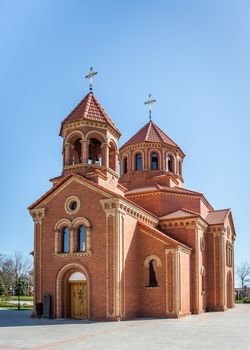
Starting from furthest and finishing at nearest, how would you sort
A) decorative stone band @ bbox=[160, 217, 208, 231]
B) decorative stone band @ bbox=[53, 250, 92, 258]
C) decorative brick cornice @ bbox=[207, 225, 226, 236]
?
decorative brick cornice @ bbox=[207, 225, 226, 236], decorative stone band @ bbox=[160, 217, 208, 231], decorative stone band @ bbox=[53, 250, 92, 258]

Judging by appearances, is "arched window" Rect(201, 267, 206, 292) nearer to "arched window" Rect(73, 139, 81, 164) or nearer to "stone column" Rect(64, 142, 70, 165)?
"arched window" Rect(73, 139, 81, 164)

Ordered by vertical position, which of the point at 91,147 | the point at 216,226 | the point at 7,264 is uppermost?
the point at 91,147

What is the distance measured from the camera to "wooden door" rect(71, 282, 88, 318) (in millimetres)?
24609

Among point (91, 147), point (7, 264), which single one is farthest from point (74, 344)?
point (7, 264)

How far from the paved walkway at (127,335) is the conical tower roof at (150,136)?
16.7 m

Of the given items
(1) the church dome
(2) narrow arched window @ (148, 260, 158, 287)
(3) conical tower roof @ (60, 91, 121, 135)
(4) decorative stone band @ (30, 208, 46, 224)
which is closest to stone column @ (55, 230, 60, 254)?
(4) decorative stone band @ (30, 208, 46, 224)

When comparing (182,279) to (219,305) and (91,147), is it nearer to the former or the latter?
(219,305)

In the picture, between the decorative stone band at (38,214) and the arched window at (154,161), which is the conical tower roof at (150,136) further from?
the decorative stone band at (38,214)

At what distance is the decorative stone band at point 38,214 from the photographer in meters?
26.4

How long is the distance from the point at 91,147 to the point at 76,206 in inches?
188

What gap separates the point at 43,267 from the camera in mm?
25656

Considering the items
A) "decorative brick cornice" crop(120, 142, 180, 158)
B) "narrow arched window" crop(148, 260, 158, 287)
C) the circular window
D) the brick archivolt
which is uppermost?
"decorative brick cornice" crop(120, 142, 180, 158)

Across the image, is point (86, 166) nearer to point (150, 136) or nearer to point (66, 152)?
point (66, 152)

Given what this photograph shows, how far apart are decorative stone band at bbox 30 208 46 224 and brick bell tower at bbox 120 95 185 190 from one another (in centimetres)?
975
